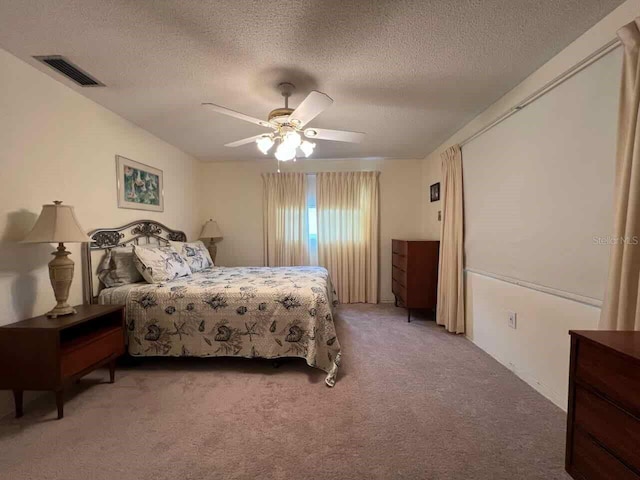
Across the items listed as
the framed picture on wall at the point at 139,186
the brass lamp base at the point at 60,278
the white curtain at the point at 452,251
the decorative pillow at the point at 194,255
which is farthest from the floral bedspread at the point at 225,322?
the white curtain at the point at 452,251

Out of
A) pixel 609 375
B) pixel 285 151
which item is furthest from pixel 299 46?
pixel 609 375

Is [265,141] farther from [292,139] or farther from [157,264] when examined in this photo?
[157,264]

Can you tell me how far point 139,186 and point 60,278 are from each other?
1.50m

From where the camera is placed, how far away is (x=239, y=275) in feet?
10.2

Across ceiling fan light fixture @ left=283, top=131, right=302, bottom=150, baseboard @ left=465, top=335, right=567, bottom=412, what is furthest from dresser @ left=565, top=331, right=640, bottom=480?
ceiling fan light fixture @ left=283, top=131, right=302, bottom=150

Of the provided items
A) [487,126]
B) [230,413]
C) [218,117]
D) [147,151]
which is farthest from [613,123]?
[147,151]

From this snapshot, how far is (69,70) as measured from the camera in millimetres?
1955

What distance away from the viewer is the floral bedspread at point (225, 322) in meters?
2.31

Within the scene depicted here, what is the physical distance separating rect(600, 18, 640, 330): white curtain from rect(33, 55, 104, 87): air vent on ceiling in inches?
128

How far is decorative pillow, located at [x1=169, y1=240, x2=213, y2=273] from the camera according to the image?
3273 mm

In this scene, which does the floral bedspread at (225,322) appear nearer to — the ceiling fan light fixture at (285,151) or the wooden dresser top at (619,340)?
the ceiling fan light fixture at (285,151)

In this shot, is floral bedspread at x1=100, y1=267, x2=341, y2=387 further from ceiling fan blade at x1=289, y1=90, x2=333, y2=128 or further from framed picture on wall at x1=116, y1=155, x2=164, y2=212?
ceiling fan blade at x1=289, y1=90, x2=333, y2=128

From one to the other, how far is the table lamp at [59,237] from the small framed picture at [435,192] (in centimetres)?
387

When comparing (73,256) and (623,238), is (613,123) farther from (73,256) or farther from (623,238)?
(73,256)
